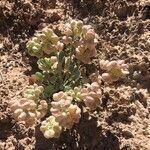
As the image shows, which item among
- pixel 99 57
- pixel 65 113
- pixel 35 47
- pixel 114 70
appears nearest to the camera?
pixel 65 113

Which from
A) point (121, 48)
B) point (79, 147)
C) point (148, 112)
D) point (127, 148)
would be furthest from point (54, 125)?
point (121, 48)

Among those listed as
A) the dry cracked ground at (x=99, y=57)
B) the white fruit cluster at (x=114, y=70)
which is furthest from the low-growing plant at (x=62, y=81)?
the dry cracked ground at (x=99, y=57)

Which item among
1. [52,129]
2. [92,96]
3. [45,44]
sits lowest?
[52,129]

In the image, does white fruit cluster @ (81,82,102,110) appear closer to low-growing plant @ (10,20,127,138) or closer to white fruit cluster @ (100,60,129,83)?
low-growing plant @ (10,20,127,138)

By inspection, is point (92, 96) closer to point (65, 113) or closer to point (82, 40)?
point (65, 113)

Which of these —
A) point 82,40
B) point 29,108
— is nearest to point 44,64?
point 82,40

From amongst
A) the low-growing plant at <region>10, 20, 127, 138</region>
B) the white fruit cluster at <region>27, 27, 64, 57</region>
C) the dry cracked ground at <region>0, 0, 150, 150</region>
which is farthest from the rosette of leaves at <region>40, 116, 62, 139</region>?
the white fruit cluster at <region>27, 27, 64, 57</region>

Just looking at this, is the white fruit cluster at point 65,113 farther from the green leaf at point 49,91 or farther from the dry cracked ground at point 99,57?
the green leaf at point 49,91

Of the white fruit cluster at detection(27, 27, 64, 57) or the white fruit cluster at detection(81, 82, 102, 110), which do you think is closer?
the white fruit cluster at detection(81, 82, 102, 110)
